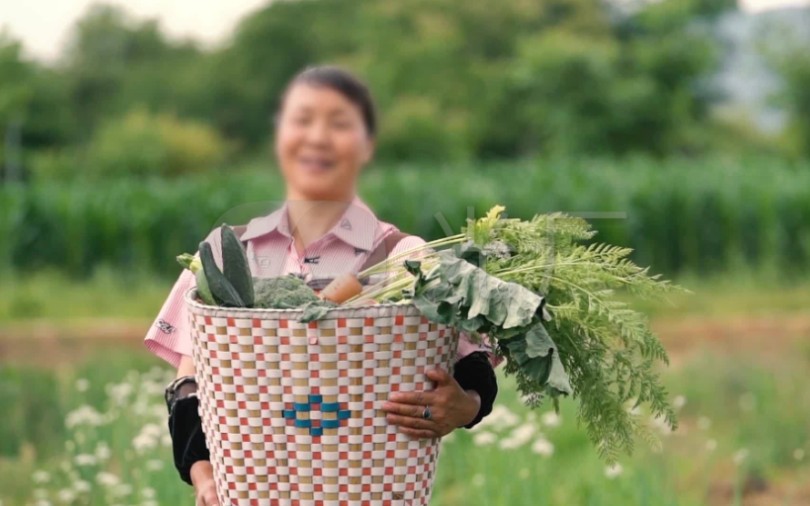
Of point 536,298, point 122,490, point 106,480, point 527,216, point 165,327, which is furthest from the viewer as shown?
point 527,216

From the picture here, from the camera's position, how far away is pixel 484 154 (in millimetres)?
43562

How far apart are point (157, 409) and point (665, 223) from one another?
812 centimetres

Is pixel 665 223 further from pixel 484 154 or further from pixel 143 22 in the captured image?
pixel 143 22

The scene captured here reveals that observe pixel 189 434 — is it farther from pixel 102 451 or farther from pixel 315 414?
pixel 102 451

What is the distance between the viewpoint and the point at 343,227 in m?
2.31

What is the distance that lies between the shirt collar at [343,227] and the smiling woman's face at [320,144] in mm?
154

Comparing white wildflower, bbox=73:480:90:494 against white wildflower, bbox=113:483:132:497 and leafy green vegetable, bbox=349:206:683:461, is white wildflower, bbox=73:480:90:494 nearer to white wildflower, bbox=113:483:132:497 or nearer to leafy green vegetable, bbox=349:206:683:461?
white wildflower, bbox=113:483:132:497

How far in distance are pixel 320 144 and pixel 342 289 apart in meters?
0.46

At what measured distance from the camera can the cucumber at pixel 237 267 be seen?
2064mm

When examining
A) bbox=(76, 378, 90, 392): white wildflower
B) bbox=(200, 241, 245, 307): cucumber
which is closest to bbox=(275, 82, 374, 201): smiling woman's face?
bbox=(200, 241, 245, 307): cucumber

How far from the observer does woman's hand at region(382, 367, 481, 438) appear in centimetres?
208

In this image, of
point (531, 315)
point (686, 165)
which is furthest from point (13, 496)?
point (686, 165)

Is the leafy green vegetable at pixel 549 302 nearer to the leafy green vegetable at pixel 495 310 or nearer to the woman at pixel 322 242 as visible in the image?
the leafy green vegetable at pixel 495 310

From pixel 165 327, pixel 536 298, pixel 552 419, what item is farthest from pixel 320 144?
pixel 552 419
